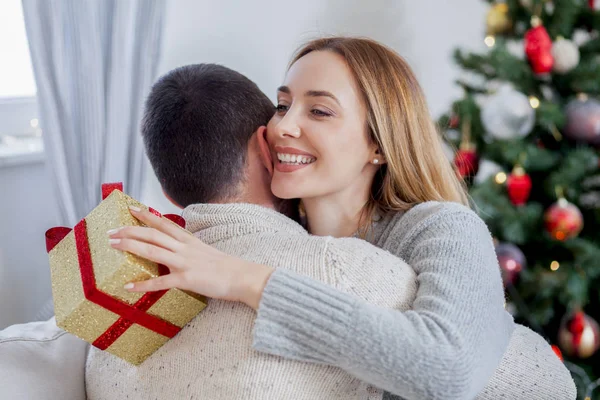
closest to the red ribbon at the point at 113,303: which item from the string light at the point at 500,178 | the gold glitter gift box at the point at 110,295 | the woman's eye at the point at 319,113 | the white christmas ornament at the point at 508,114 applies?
the gold glitter gift box at the point at 110,295

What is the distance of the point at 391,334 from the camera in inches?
40.5

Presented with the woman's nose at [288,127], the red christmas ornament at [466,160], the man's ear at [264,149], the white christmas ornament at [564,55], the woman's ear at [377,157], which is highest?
the white christmas ornament at [564,55]

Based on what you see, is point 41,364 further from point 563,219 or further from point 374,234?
point 563,219

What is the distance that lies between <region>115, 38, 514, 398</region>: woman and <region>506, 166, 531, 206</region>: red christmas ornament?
0.51 meters

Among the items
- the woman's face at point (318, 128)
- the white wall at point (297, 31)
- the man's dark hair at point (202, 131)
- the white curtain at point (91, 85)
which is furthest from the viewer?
the white wall at point (297, 31)

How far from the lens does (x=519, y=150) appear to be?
219cm

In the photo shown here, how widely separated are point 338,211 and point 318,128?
0.87 ft

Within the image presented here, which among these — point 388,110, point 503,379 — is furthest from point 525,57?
point 503,379

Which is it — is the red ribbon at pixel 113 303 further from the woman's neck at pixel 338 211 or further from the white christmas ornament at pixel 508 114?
the white christmas ornament at pixel 508 114

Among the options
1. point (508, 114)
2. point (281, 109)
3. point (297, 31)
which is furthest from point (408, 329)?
point (297, 31)

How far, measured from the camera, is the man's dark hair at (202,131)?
1.40 meters

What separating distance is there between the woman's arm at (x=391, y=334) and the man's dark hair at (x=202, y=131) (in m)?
0.39

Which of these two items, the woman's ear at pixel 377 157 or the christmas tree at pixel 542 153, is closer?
the woman's ear at pixel 377 157

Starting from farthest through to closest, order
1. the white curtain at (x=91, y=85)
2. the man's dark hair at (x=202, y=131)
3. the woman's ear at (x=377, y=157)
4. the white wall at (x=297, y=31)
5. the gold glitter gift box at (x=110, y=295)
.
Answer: the white wall at (x=297, y=31)
the white curtain at (x=91, y=85)
the woman's ear at (x=377, y=157)
the man's dark hair at (x=202, y=131)
the gold glitter gift box at (x=110, y=295)
